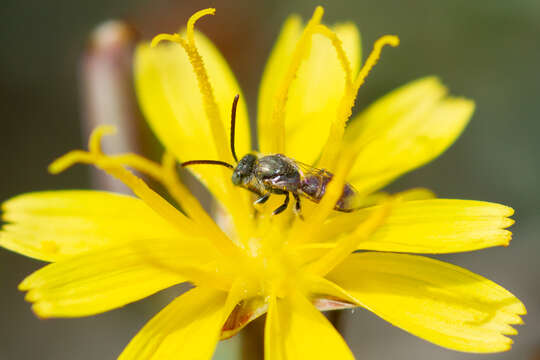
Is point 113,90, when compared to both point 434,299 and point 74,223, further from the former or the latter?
point 434,299

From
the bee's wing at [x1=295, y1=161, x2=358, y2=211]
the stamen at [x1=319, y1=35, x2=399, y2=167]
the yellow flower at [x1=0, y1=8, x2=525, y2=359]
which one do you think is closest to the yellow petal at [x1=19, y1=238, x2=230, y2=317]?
the yellow flower at [x1=0, y1=8, x2=525, y2=359]

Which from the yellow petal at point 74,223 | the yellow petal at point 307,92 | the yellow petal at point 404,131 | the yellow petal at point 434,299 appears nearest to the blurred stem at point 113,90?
the yellow petal at point 74,223

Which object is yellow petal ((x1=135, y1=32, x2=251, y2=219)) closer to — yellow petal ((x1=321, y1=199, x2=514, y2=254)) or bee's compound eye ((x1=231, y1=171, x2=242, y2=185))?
bee's compound eye ((x1=231, y1=171, x2=242, y2=185))

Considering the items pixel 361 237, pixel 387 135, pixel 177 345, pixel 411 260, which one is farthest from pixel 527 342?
pixel 177 345

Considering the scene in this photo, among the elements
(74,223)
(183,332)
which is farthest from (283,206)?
(74,223)

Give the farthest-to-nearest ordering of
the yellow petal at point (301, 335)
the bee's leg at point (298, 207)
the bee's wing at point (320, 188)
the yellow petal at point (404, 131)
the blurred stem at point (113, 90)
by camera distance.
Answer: the blurred stem at point (113, 90) < the yellow petal at point (404, 131) < the bee's leg at point (298, 207) < the bee's wing at point (320, 188) < the yellow petal at point (301, 335)

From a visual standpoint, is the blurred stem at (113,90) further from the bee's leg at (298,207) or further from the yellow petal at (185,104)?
the bee's leg at (298,207)
